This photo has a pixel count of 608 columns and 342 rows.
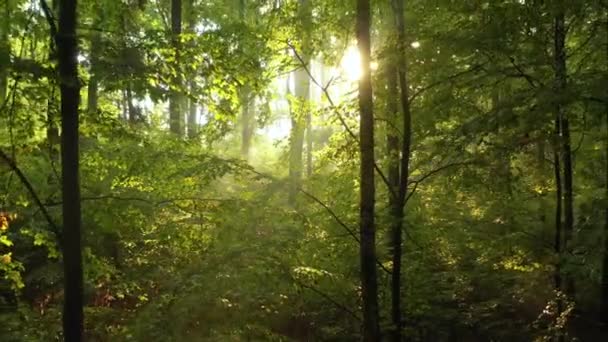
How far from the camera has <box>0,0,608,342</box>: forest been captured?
5.66 m

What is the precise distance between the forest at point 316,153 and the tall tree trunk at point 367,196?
0.7 inches

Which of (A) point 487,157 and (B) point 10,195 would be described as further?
(A) point 487,157

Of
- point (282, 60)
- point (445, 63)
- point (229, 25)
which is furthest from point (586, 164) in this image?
point (229, 25)

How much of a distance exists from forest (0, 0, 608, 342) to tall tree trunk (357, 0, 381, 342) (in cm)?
2

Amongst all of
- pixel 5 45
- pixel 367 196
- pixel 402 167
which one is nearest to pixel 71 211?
pixel 5 45

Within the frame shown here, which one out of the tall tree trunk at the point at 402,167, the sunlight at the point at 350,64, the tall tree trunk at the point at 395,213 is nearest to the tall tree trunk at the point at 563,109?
the tall tree trunk at the point at 402,167

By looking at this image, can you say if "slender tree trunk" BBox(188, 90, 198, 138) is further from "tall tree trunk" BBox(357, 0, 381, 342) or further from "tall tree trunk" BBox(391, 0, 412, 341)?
"tall tree trunk" BBox(391, 0, 412, 341)

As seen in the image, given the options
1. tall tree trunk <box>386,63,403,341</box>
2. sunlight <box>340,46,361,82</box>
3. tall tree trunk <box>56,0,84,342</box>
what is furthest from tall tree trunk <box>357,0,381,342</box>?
tall tree trunk <box>56,0,84,342</box>

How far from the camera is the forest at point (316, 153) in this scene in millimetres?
5656

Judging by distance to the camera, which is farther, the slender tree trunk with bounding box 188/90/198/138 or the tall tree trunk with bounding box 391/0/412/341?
the tall tree trunk with bounding box 391/0/412/341

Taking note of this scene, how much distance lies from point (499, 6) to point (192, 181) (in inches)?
182

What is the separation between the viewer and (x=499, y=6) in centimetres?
668

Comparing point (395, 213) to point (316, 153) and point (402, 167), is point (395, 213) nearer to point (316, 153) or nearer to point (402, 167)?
point (402, 167)

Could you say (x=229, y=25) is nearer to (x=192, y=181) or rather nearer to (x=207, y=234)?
(x=192, y=181)
